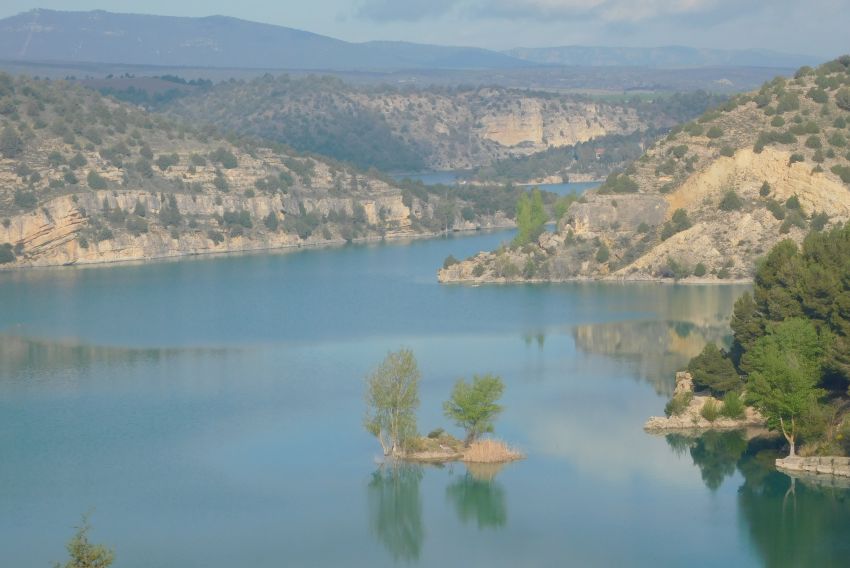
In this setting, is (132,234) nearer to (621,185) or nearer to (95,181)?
(95,181)

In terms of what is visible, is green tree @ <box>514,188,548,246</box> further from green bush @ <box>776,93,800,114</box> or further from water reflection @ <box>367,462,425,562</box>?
water reflection @ <box>367,462,425,562</box>

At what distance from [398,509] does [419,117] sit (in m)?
136

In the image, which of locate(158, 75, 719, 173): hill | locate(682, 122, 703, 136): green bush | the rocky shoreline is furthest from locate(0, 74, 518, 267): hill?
locate(158, 75, 719, 173): hill

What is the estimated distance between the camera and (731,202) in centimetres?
6994

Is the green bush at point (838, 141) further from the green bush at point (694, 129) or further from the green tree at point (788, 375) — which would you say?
the green tree at point (788, 375)

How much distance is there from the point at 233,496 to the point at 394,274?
133 feet

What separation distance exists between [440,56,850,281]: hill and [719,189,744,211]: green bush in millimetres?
40

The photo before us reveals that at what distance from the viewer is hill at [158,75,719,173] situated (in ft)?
518

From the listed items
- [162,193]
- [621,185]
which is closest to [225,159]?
[162,193]

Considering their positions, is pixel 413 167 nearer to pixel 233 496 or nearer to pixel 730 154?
pixel 730 154

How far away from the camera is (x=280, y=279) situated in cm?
7600

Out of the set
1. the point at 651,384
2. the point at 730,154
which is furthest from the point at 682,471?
the point at 730,154

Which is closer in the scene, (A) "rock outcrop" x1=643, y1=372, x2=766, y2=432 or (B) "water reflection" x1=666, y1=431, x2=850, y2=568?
(B) "water reflection" x1=666, y1=431, x2=850, y2=568

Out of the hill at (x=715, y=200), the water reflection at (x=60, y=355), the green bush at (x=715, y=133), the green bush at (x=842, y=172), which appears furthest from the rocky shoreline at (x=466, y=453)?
the green bush at (x=715, y=133)
